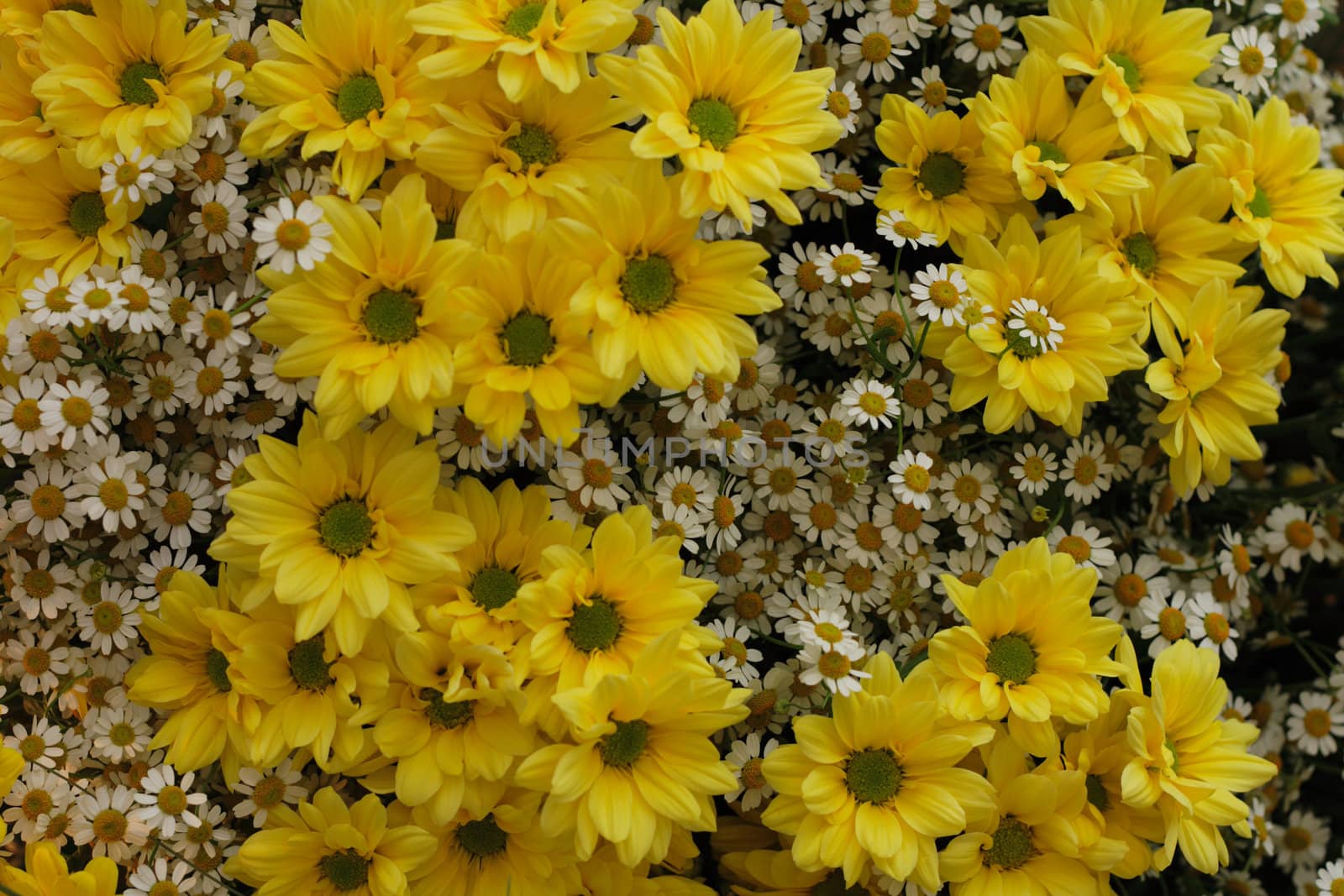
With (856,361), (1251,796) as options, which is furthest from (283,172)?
(1251,796)

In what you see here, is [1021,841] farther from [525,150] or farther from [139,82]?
[139,82]

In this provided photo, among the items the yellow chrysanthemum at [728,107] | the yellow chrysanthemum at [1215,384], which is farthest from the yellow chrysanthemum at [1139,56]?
the yellow chrysanthemum at [728,107]

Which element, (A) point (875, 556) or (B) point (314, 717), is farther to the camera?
(A) point (875, 556)

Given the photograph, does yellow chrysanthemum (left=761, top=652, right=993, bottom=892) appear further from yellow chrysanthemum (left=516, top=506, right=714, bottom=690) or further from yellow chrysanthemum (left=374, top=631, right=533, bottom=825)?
yellow chrysanthemum (left=374, top=631, right=533, bottom=825)

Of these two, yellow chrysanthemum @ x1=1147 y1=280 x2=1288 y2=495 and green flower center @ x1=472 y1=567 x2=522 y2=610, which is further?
yellow chrysanthemum @ x1=1147 y1=280 x2=1288 y2=495

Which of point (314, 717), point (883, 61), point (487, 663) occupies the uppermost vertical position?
point (883, 61)

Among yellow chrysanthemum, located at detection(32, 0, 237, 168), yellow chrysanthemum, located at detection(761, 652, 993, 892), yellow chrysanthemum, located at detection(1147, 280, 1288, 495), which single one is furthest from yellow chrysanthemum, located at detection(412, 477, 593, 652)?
yellow chrysanthemum, located at detection(1147, 280, 1288, 495)

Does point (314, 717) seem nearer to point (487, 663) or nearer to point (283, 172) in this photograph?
point (487, 663)
